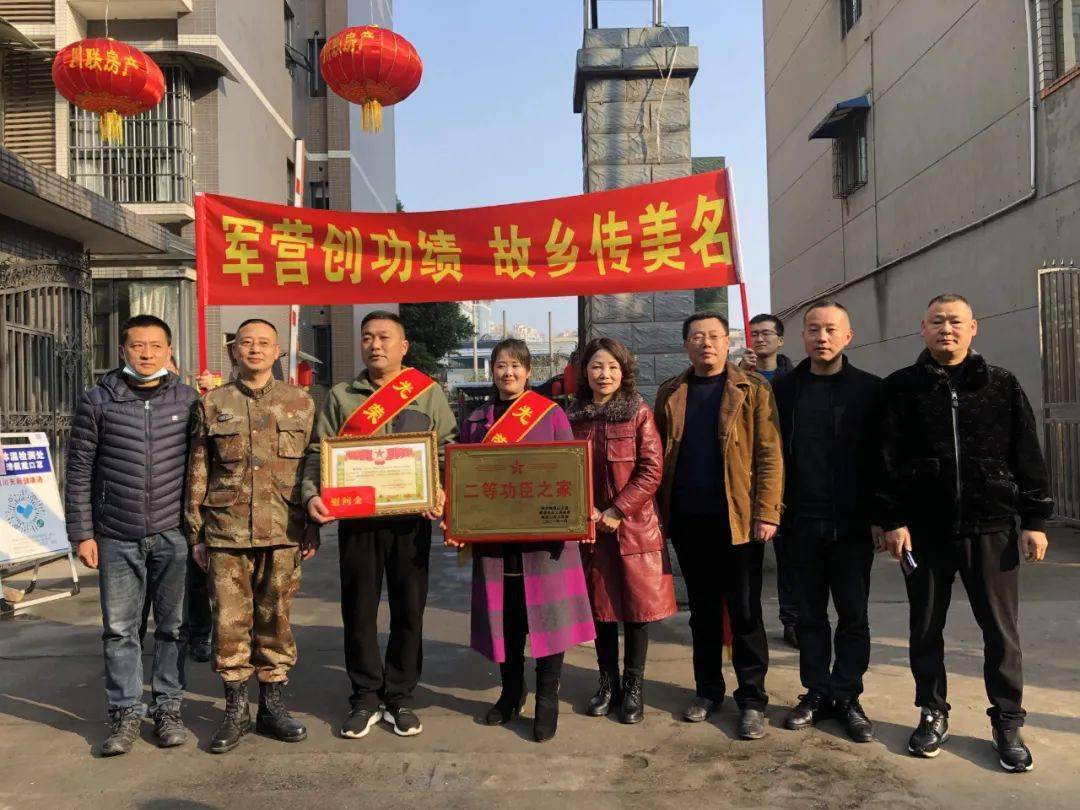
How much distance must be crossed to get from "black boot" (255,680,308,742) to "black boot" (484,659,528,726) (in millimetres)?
838

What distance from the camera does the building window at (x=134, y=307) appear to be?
11.8 meters

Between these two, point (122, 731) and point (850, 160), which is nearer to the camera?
point (122, 731)

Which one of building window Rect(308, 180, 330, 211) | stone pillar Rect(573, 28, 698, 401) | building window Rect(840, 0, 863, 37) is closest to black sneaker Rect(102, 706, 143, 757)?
stone pillar Rect(573, 28, 698, 401)

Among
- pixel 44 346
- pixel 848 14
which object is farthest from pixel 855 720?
pixel 848 14

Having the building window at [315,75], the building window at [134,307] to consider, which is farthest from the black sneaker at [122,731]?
the building window at [315,75]

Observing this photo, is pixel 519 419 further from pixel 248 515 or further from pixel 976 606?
pixel 976 606

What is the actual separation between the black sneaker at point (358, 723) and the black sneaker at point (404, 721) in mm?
81

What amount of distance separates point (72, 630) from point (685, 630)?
158 inches

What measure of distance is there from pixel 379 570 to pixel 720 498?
5.17 ft

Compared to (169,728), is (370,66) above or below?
above

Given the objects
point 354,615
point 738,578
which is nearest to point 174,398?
point 354,615

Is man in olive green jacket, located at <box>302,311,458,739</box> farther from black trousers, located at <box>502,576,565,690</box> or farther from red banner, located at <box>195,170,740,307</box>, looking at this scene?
red banner, located at <box>195,170,740,307</box>

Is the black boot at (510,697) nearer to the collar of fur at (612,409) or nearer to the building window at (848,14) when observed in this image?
the collar of fur at (612,409)

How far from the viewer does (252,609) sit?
12.5 ft
